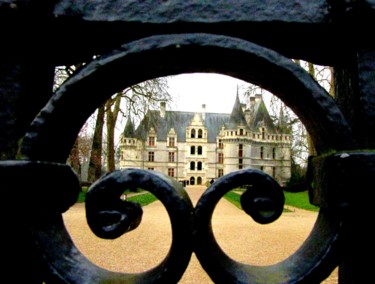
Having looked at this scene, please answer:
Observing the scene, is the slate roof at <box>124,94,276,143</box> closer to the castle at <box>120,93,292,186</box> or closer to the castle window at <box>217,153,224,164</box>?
the castle at <box>120,93,292,186</box>

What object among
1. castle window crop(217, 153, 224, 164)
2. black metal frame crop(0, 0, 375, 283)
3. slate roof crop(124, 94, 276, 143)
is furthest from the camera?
castle window crop(217, 153, 224, 164)

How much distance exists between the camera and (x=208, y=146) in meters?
61.1

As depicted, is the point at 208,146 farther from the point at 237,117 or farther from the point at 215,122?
the point at 237,117

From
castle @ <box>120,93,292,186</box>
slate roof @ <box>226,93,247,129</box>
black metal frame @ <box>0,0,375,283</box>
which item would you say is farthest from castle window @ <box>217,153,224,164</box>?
black metal frame @ <box>0,0,375,283</box>

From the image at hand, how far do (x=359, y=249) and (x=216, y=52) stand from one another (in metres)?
0.50

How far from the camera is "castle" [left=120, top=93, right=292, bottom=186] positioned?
56.1 m

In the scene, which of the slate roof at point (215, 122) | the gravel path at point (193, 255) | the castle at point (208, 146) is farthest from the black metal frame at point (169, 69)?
the castle at point (208, 146)

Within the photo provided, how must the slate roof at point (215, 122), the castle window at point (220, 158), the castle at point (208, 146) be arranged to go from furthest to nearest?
1. the castle window at point (220, 158)
2. the castle at point (208, 146)
3. the slate roof at point (215, 122)

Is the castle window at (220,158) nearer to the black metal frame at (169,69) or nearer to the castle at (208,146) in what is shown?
the castle at (208,146)

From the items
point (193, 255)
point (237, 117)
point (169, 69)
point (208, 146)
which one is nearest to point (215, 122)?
point (208, 146)

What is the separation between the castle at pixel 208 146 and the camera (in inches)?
2207

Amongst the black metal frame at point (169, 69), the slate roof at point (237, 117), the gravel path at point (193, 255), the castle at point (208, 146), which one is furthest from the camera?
the castle at point (208, 146)

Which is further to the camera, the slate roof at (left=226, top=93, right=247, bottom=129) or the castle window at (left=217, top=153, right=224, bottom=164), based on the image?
the castle window at (left=217, top=153, right=224, bottom=164)

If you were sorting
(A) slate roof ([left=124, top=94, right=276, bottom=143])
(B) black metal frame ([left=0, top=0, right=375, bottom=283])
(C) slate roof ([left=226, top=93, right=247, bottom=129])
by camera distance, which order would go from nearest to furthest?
1. (B) black metal frame ([left=0, top=0, right=375, bottom=283])
2. (C) slate roof ([left=226, top=93, right=247, bottom=129])
3. (A) slate roof ([left=124, top=94, right=276, bottom=143])
